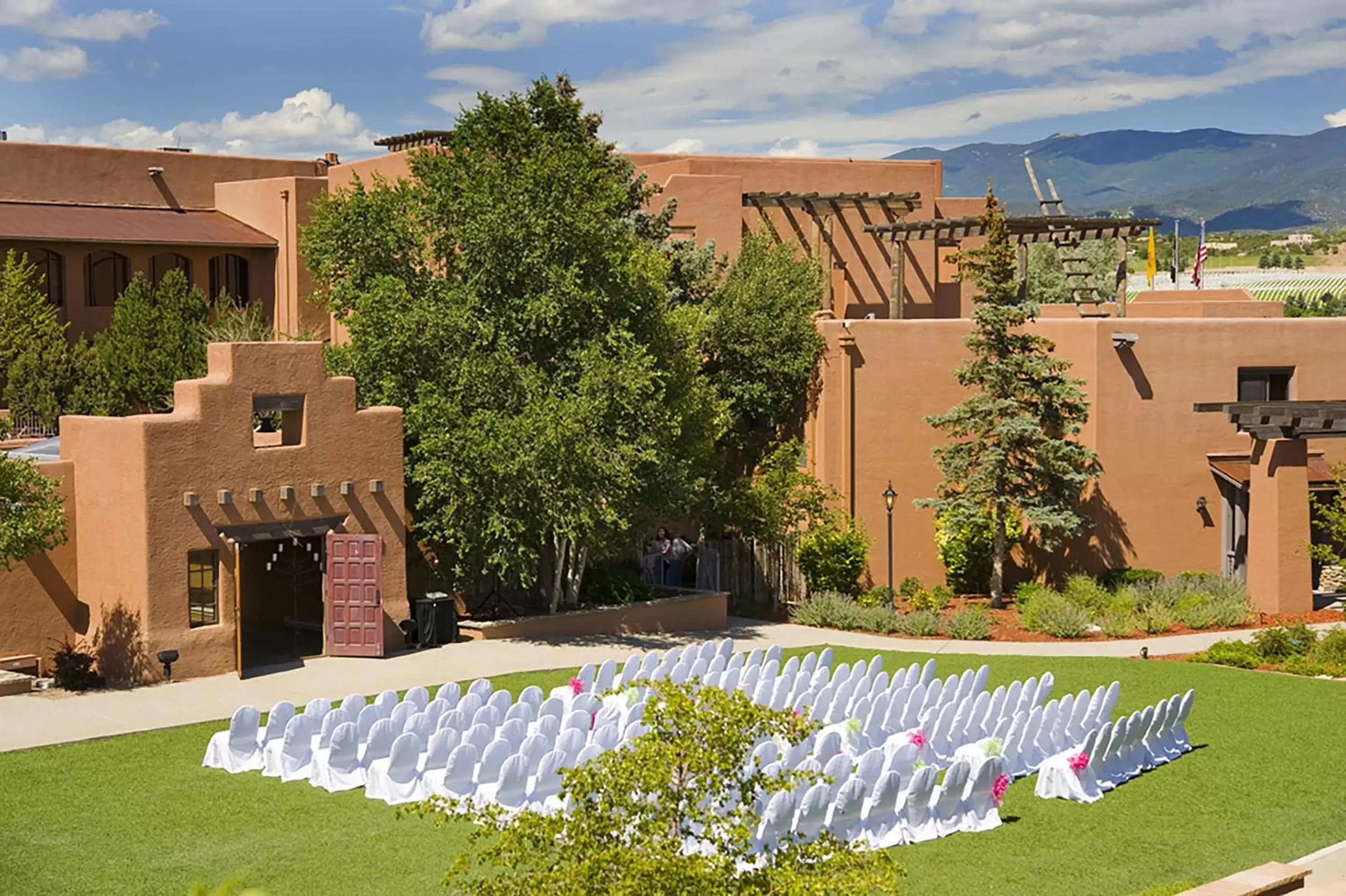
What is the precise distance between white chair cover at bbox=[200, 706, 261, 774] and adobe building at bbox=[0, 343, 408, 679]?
4905mm

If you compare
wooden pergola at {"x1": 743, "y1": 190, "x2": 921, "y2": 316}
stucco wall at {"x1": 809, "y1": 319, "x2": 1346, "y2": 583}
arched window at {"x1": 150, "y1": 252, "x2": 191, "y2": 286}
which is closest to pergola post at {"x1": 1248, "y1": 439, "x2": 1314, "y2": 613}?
stucco wall at {"x1": 809, "y1": 319, "x2": 1346, "y2": 583}

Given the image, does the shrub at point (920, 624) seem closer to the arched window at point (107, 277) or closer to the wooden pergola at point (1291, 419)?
the wooden pergola at point (1291, 419)

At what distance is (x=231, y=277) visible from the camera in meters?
40.7

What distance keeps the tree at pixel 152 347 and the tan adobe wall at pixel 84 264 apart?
196cm

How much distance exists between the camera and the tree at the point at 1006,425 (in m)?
29.3

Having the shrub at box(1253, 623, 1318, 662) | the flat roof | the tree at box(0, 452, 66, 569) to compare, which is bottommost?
the shrub at box(1253, 623, 1318, 662)

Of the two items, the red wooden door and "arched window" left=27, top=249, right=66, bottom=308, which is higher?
"arched window" left=27, top=249, right=66, bottom=308

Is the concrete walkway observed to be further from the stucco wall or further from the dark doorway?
the stucco wall

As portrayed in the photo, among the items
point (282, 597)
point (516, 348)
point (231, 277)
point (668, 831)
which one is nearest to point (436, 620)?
point (282, 597)

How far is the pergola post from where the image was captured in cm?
2927

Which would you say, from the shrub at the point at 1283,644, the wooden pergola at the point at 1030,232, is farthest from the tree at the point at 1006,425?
the shrub at the point at 1283,644

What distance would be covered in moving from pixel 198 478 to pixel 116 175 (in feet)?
69.0

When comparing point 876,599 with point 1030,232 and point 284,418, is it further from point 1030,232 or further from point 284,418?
point 284,418

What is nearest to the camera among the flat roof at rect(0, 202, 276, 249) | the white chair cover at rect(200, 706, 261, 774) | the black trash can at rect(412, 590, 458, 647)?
the white chair cover at rect(200, 706, 261, 774)
